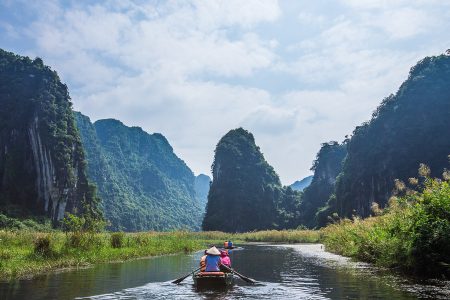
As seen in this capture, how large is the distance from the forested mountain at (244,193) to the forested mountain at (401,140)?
1846cm

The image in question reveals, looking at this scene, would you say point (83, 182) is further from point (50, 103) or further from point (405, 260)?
point (405, 260)

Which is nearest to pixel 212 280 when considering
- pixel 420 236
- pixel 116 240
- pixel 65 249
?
pixel 420 236

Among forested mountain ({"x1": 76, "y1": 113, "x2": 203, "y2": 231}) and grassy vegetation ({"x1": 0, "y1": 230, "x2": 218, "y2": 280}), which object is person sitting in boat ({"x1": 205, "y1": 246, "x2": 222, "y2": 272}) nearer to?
grassy vegetation ({"x1": 0, "y1": 230, "x2": 218, "y2": 280})

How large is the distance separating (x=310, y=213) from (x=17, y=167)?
208 feet

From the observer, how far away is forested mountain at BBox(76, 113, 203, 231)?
12269 centimetres

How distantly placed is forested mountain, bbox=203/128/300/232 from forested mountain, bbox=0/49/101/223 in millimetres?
33819

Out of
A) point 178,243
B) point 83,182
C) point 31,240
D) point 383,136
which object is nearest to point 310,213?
point 383,136

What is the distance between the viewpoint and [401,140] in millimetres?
71188

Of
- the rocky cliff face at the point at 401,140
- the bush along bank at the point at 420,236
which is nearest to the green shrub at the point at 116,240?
the bush along bank at the point at 420,236

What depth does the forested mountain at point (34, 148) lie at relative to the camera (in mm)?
67125

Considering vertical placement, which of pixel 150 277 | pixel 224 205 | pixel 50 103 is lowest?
pixel 150 277

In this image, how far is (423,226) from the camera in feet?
40.7

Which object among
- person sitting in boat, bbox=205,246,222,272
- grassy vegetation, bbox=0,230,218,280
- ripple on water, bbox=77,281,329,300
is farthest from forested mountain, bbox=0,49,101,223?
ripple on water, bbox=77,281,329,300

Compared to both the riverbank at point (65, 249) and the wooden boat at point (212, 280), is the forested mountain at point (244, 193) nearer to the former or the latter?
the riverbank at point (65, 249)
